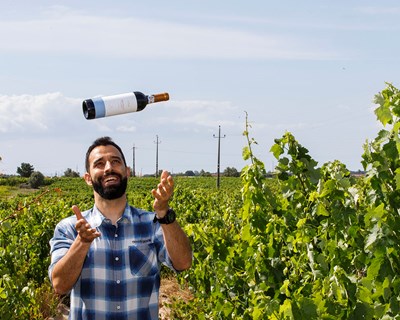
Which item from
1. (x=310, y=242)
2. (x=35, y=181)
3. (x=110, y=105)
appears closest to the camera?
(x=110, y=105)

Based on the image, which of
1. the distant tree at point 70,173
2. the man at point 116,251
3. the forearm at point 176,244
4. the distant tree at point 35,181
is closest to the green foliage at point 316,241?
the forearm at point 176,244

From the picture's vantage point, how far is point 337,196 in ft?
13.3

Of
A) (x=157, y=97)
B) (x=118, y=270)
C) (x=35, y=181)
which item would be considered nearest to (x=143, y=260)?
(x=118, y=270)

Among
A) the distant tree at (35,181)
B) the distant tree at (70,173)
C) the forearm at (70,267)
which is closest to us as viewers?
the forearm at (70,267)

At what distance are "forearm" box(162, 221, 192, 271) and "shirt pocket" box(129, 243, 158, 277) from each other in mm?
173

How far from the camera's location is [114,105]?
4379mm

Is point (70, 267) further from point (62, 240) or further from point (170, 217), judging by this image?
point (170, 217)

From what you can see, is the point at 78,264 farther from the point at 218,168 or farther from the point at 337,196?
the point at 218,168

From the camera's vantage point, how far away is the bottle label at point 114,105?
4.35m

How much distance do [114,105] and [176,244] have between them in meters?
1.02

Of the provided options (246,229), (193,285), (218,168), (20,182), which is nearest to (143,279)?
(246,229)

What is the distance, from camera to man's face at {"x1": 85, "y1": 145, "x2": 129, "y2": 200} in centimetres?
394

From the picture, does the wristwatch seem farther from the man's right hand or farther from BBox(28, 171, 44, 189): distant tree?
BBox(28, 171, 44, 189): distant tree

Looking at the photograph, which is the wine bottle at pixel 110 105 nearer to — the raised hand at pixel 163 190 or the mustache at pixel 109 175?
the mustache at pixel 109 175
